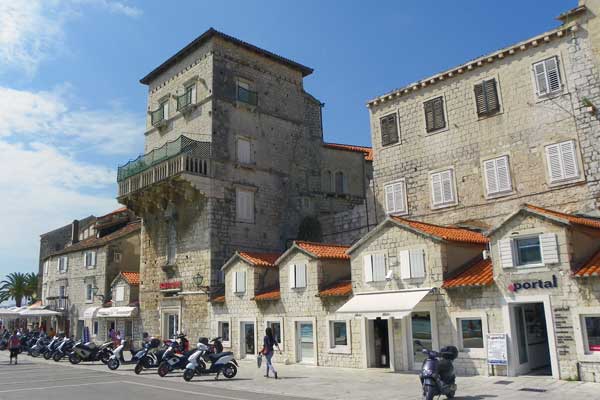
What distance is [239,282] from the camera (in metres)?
24.2

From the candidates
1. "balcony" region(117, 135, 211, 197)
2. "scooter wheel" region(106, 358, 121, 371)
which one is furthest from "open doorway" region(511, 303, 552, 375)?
"balcony" region(117, 135, 211, 197)

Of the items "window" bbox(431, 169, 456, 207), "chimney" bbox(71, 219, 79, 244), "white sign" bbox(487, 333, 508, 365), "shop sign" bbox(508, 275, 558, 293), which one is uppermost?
"chimney" bbox(71, 219, 79, 244)

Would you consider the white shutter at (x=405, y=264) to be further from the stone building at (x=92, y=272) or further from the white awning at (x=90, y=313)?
the white awning at (x=90, y=313)

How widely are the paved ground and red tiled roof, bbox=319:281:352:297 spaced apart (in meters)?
2.83

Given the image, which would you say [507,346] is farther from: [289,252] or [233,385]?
[289,252]

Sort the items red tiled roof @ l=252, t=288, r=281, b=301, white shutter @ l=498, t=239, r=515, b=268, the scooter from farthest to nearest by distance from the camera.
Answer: red tiled roof @ l=252, t=288, r=281, b=301
white shutter @ l=498, t=239, r=515, b=268
the scooter

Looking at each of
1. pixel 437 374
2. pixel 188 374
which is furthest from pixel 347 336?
pixel 437 374

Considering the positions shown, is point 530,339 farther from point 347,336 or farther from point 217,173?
point 217,173

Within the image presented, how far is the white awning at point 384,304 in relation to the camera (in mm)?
16219

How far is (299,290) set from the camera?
21.4 metres

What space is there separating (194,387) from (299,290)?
7.22 metres

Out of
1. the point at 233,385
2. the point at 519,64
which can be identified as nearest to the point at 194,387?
the point at 233,385

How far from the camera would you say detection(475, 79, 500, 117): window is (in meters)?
20.8

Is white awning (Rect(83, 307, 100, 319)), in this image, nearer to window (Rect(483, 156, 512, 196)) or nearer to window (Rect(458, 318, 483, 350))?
window (Rect(458, 318, 483, 350))
